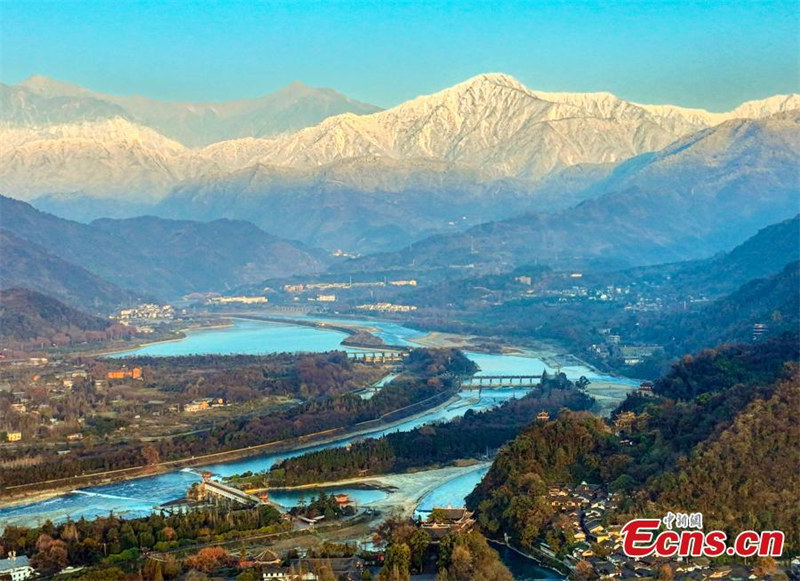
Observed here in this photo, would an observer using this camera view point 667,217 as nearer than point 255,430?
No

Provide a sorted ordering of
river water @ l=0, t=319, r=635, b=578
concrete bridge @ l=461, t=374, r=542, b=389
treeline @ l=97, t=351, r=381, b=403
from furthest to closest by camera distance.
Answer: concrete bridge @ l=461, t=374, r=542, b=389, treeline @ l=97, t=351, r=381, b=403, river water @ l=0, t=319, r=635, b=578

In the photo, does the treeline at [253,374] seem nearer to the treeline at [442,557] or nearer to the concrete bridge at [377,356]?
the concrete bridge at [377,356]

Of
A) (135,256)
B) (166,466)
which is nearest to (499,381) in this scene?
(166,466)

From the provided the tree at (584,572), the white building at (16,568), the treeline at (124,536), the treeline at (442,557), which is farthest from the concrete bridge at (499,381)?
the white building at (16,568)

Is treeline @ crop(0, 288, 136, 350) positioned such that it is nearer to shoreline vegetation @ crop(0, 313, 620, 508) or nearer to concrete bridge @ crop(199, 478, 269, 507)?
shoreline vegetation @ crop(0, 313, 620, 508)

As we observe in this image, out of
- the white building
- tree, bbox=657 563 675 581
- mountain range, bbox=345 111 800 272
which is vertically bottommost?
the white building

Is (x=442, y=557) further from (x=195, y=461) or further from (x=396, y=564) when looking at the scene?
(x=195, y=461)

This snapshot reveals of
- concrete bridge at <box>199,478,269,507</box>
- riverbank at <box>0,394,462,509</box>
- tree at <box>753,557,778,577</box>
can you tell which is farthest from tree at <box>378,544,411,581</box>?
riverbank at <box>0,394,462,509</box>
